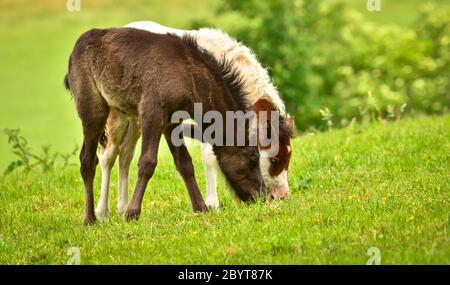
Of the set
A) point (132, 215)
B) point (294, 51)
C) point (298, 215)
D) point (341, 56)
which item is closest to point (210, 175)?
point (132, 215)

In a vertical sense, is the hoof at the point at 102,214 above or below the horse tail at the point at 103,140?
below

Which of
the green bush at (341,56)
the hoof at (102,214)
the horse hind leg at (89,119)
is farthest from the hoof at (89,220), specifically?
the green bush at (341,56)

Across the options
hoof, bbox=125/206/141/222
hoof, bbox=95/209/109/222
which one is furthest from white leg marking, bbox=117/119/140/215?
hoof, bbox=125/206/141/222

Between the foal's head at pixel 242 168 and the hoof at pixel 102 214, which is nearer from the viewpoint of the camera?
the foal's head at pixel 242 168

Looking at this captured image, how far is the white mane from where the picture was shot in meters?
8.52

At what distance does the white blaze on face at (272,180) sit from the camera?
8.75 metres

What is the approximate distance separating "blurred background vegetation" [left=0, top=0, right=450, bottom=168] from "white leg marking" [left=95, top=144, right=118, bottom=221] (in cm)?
956

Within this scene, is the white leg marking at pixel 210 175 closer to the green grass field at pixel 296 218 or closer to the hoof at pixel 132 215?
the green grass field at pixel 296 218

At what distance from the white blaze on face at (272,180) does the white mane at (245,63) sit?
0.57 metres

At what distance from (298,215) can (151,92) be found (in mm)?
2055

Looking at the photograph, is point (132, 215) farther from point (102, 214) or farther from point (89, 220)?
point (102, 214)

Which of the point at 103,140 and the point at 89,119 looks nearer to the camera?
the point at 89,119

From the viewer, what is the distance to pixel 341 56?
3850cm

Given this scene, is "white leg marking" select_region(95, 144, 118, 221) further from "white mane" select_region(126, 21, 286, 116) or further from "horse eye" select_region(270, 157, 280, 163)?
"horse eye" select_region(270, 157, 280, 163)
